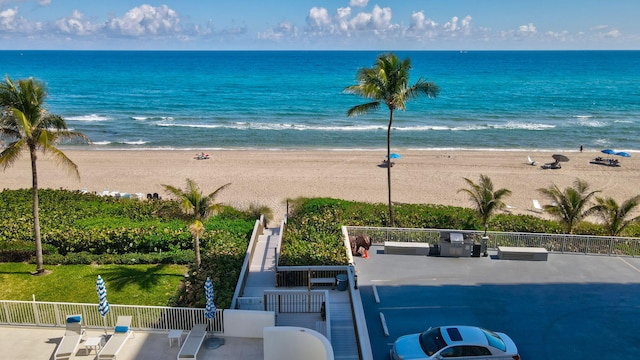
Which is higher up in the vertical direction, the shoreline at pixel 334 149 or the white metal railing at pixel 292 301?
the shoreline at pixel 334 149

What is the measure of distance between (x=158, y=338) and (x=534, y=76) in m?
133

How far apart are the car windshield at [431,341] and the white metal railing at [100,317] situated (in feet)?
16.7

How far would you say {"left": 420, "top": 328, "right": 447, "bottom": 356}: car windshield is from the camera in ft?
35.0

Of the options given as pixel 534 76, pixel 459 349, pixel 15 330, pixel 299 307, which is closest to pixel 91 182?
pixel 15 330

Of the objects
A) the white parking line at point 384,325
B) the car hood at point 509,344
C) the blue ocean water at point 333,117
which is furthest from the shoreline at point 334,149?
the car hood at point 509,344

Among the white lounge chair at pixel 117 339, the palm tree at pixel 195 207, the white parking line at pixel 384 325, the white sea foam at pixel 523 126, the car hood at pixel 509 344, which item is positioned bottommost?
the white lounge chair at pixel 117 339

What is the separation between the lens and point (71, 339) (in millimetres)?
12352

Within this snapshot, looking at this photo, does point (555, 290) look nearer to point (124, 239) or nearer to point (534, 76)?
point (124, 239)

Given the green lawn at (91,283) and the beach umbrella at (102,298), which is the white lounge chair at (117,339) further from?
the green lawn at (91,283)

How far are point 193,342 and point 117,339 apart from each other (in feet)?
6.52

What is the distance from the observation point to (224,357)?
12.0m

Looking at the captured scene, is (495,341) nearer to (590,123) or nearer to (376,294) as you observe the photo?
(376,294)

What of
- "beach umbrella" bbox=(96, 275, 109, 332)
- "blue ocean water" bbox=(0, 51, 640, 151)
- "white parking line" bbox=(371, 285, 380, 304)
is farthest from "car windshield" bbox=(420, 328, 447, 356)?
"blue ocean water" bbox=(0, 51, 640, 151)

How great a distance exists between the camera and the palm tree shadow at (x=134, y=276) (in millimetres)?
16219
